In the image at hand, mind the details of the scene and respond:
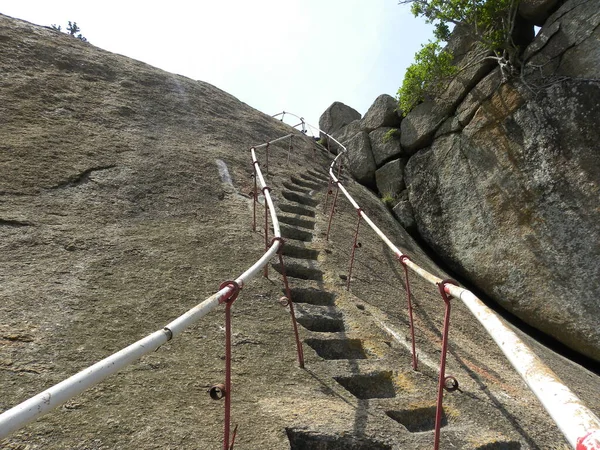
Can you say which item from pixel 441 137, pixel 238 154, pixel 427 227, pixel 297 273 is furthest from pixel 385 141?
pixel 297 273

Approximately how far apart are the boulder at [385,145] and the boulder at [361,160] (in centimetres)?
17

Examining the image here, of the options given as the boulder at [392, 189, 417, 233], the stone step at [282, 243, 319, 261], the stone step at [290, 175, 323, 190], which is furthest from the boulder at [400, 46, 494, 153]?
the stone step at [282, 243, 319, 261]

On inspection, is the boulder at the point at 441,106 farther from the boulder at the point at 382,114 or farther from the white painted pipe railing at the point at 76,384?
the white painted pipe railing at the point at 76,384

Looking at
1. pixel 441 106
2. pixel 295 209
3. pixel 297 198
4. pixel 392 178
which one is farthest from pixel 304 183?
pixel 441 106

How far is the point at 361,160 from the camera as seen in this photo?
37.7 ft

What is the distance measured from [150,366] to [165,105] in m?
6.97

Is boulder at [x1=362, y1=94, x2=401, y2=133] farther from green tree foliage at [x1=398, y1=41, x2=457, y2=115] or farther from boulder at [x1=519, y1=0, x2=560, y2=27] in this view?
boulder at [x1=519, y1=0, x2=560, y2=27]

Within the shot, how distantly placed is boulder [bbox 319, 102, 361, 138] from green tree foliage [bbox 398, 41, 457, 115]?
4926 mm

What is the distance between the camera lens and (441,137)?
370 inches

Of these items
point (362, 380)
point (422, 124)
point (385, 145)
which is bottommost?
point (362, 380)

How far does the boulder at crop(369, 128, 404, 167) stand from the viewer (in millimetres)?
10664

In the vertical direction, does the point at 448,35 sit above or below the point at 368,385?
above

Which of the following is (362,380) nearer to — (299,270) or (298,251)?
(299,270)

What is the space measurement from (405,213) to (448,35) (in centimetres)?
476
